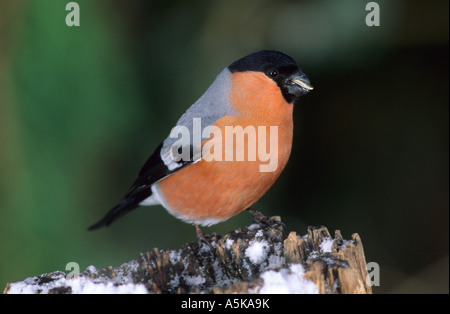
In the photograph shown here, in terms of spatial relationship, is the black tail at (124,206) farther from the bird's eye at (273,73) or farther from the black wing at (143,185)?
the bird's eye at (273,73)

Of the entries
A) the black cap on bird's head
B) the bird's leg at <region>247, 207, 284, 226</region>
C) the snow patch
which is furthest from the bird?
the snow patch

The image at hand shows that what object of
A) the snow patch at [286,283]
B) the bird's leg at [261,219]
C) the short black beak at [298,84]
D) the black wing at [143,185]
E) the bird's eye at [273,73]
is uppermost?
the bird's eye at [273,73]

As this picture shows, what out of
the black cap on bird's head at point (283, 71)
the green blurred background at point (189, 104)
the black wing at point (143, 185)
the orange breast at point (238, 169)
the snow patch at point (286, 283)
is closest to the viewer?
the snow patch at point (286, 283)

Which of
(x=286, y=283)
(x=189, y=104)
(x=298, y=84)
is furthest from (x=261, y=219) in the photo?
(x=286, y=283)

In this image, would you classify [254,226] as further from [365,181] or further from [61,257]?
[365,181]

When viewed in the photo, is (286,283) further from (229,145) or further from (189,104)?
(189,104)

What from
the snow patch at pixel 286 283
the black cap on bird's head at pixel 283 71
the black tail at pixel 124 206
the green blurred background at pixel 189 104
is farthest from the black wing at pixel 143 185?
the snow patch at pixel 286 283

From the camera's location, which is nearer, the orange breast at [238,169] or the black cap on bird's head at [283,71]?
the orange breast at [238,169]
